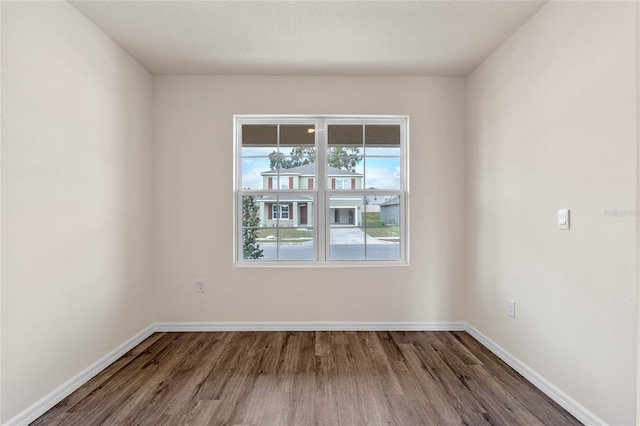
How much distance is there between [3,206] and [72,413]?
4.03 ft

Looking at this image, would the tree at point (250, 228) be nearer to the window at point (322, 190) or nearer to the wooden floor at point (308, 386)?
the window at point (322, 190)

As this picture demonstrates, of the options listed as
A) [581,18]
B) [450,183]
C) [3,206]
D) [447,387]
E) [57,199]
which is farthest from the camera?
[450,183]

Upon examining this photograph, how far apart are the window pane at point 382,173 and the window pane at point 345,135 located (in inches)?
8.8

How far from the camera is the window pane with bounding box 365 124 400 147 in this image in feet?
11.0

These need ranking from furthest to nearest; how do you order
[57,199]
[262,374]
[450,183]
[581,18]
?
[450,183] < [262,374] < [57,199] < [581,18]

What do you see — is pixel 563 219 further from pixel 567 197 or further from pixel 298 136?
pixel 298 136

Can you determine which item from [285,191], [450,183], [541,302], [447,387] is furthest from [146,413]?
[450,183]

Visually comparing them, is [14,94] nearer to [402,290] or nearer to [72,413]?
[72,413]

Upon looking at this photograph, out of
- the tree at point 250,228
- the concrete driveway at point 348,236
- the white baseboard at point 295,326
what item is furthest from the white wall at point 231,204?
the concrete driveway at point 348,236

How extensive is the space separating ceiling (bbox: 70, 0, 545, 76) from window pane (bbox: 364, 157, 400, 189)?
84cm

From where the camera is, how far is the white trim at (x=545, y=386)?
5.92ft

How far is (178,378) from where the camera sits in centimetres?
229

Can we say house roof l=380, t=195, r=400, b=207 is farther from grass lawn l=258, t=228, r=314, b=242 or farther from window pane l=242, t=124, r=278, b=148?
window pane l=242, t=124, r=278, b=148

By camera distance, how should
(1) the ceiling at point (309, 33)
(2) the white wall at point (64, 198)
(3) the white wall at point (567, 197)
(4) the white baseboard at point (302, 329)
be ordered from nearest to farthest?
(3) the white wall at point (567, 197), (2) the white wall at point (64, 198), (4) the white baseboard at point (302, 329), (1) the ceiling at point (309, 33)
